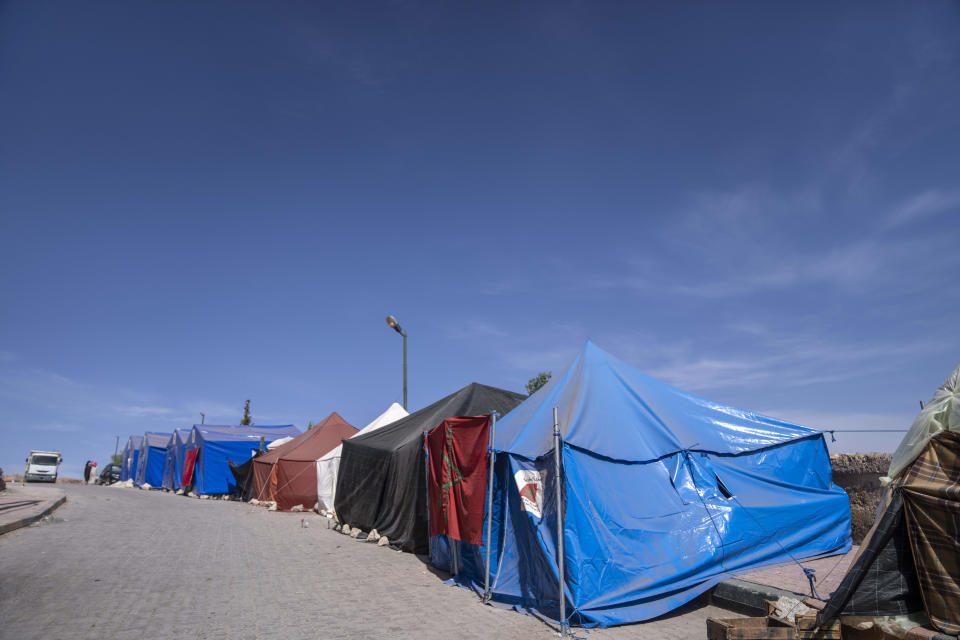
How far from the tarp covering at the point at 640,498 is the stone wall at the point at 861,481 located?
0.80 metres

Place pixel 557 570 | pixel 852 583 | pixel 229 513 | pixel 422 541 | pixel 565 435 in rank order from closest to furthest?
1. pixel 852 583
2. pixel 557 570
3. pixel 565 435
4. pixel 422 541
5. pixel 229 513

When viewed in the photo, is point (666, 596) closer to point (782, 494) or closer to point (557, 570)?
point (557, 570)

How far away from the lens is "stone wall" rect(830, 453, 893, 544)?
9.09 meters

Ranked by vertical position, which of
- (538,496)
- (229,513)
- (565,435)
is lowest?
(229,513)

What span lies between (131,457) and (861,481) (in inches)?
2216

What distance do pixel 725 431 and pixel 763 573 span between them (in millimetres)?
2171

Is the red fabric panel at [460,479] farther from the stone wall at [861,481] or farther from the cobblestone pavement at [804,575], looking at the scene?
the stone wall at [861,481]

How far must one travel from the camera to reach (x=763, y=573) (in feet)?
23.0

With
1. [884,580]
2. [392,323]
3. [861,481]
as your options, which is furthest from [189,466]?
[884,580]

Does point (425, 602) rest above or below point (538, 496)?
below

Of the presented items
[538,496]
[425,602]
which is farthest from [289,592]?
[538,496]

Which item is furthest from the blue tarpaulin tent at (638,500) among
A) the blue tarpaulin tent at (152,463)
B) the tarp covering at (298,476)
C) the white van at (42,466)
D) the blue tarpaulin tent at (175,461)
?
the white van at (42,466)

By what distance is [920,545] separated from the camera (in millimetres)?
4273

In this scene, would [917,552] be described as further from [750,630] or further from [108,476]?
[108,476]
